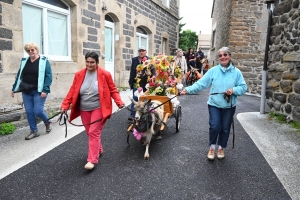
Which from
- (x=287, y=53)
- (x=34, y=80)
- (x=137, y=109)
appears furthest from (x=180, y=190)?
(x=287, y=53)

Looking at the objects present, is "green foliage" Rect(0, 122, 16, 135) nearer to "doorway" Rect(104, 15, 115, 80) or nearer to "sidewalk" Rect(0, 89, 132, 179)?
"sidewalk" Rect(0, 89, 132, 179)

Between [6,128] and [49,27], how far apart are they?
348 centimetres

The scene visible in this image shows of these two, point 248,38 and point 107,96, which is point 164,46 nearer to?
point 248,38

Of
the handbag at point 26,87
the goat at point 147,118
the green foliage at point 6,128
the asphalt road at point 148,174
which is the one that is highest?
the handbag at point 26,87

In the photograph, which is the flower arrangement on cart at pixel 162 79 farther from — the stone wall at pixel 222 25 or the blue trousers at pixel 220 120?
the stone wall at pixel 222 25

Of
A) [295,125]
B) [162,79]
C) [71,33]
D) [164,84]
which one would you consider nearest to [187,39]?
[71,33]

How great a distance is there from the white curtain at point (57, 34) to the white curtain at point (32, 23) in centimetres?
40

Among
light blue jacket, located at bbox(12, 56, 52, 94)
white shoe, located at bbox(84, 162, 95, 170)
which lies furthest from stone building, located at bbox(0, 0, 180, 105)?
white shoe, located at bbox(84, 162, 95, 170)

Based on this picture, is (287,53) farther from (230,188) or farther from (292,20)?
(230,188)

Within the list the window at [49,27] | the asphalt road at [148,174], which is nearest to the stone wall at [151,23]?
the window at [49,27]

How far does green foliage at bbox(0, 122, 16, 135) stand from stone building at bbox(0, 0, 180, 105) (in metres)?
0.54

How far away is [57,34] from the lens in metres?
8.05

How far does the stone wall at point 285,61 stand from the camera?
21.3 ft

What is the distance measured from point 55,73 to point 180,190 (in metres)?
5.44
